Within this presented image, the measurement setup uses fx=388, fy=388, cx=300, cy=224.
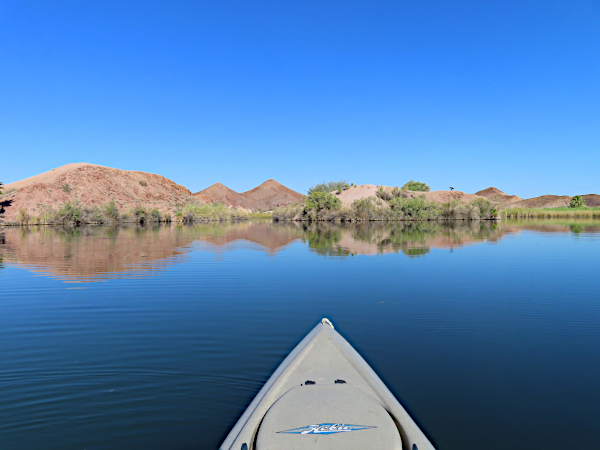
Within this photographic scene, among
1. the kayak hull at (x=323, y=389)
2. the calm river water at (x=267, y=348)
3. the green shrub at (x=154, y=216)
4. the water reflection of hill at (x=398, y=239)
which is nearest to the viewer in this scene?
the kayak hull at (x=323, y=389)

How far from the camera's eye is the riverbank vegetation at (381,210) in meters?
62.0

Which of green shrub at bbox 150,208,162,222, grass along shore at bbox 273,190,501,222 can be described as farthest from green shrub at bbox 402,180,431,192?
green shrub at bbox 150,208,162,222

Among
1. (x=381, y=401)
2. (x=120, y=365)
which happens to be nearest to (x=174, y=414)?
(x=120, y=365)

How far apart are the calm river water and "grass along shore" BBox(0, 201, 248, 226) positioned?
48204 mm

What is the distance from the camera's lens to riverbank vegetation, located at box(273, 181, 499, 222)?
62.0 metres

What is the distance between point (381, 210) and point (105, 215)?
43.1 meters

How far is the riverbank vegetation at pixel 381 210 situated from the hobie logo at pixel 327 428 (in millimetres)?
58390

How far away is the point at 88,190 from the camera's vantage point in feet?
269

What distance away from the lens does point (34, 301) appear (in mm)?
8984

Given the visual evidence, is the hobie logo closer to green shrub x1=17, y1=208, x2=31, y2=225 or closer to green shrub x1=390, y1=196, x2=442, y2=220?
green shrub x1=390, y1=196, x2=442, y2=220

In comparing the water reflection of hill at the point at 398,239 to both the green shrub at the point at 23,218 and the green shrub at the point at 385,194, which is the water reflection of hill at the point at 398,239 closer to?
the green shrub at the point at 385,194

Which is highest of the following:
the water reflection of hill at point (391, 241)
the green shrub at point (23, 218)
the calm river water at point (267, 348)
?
the green shrub at point (23, 218)

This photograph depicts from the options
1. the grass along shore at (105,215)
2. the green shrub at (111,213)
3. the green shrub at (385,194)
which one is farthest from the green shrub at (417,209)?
the green shrub at (111,213)

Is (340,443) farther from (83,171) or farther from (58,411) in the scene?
(83,171)
